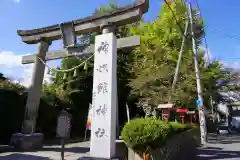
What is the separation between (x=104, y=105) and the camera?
7289mm

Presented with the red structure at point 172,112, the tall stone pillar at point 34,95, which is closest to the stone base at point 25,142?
the tall stone pillar at point 34,95

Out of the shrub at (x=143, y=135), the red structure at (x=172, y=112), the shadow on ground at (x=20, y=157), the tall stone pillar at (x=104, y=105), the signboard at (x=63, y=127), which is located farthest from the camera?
the red structure at (x=172, y=112)

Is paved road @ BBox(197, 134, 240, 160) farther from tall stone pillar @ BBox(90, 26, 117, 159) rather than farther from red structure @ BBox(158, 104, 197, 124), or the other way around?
tall stone pillar @ BBox(90, 26, 117, 159)

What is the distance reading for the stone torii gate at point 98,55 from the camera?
722cm

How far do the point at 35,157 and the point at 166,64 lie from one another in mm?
13961

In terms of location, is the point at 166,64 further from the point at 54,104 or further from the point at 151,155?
the point at 151,155

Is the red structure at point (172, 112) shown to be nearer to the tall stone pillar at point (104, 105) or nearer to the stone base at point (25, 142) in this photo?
the tall stone pillar at point (104, 105)

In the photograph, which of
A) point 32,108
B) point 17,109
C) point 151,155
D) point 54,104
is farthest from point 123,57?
point 151,155

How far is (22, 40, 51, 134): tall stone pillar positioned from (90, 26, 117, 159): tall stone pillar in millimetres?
4117

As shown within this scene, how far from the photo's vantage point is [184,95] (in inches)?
691

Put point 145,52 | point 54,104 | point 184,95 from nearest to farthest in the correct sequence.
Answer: point 54,104 < point 184,95 < point 145,52

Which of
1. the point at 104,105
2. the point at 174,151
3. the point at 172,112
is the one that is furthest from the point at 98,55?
the point at 172,112

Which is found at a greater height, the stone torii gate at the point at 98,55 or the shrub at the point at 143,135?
the stone torii gate at the point at 98,55

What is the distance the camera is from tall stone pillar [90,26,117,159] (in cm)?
714
